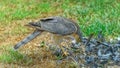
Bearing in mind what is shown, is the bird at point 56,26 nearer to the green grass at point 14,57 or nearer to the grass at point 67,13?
the green grass at point 14,57

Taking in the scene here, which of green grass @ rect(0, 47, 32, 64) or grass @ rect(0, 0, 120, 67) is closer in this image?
green grass @ rect(0, 47, 32, 64)

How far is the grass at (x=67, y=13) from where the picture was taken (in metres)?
9.78

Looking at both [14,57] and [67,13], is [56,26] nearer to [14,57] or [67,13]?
[14,57]

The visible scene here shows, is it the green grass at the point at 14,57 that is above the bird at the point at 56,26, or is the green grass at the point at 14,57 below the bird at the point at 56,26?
below

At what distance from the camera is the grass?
A: 9781 millimetres

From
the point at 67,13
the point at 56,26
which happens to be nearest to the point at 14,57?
the point at 56,26

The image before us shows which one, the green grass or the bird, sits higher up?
the bird

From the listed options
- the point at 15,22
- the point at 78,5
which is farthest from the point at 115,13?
the point at 15,22

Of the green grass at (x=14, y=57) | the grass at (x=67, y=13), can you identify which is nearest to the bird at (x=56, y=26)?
the green grass at (x=14, y=57)

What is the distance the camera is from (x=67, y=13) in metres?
11.3

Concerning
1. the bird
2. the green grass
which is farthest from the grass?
the bird

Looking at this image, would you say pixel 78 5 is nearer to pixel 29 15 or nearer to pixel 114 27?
pixel 29 15

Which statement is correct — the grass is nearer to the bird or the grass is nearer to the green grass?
the green grass

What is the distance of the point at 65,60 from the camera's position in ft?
27.1
